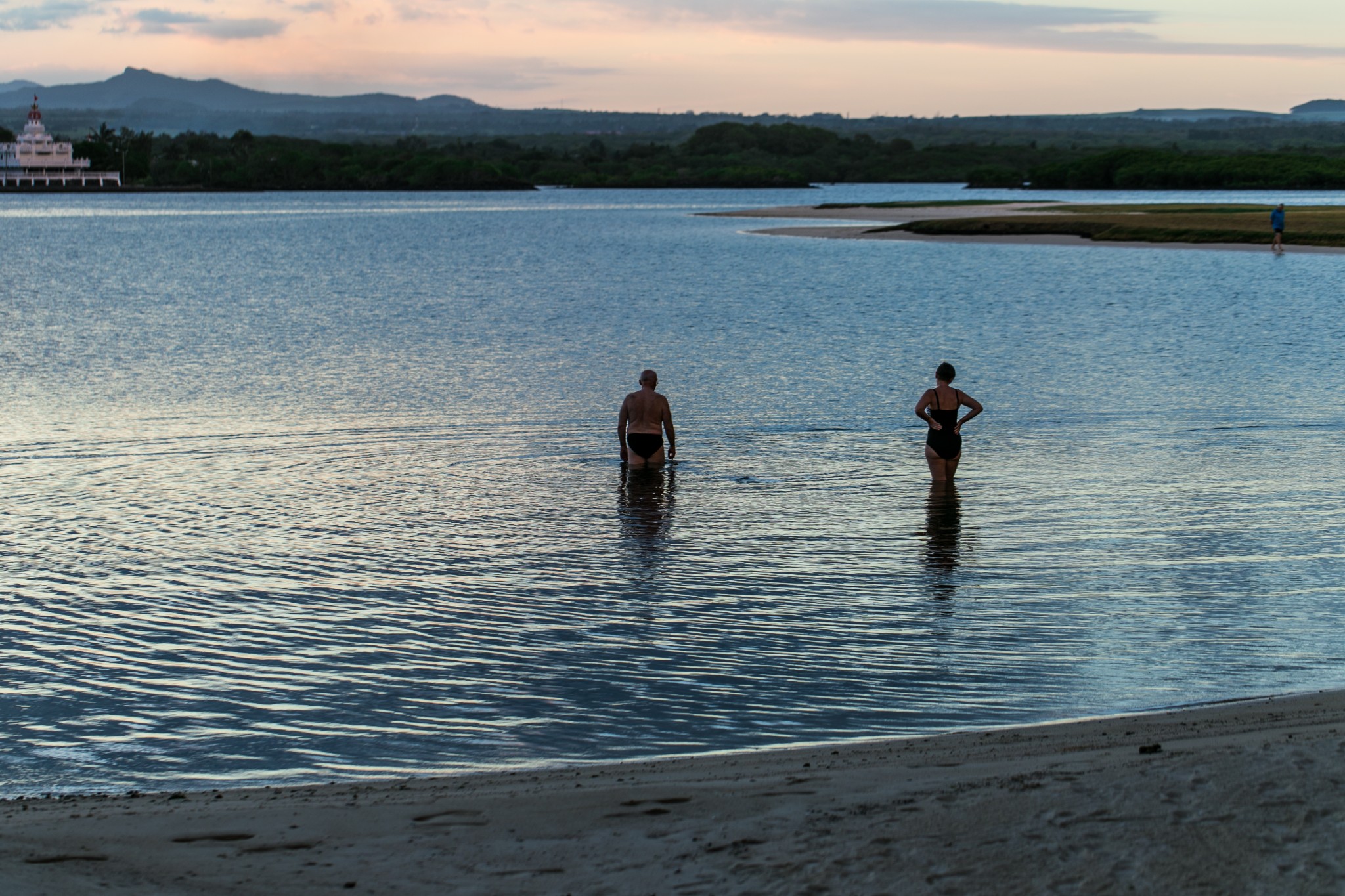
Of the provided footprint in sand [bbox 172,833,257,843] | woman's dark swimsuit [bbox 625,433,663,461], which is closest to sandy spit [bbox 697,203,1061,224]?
woman's dark swimsuit [bbox 625,433,663,461]

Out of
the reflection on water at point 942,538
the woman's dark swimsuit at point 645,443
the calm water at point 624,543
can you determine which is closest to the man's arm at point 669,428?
the woman's dark swimsuit at point 645,443

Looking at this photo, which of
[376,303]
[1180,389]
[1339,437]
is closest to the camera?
[1339,437]

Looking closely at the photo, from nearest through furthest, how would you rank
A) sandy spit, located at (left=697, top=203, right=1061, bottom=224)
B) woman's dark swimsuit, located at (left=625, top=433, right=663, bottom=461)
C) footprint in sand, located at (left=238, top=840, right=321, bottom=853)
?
footprint in sand, located at (left=238, top=840, right=321, bottom=853) → woman's dark swimsuit, located at (left=625, top=433, right=663, bottom=461) → sandy spit, located at (left=697, top=203, right=1061, bottom=224)

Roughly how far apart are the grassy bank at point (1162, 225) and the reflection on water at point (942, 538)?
2083 inches

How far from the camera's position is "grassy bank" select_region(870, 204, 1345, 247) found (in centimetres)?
6581

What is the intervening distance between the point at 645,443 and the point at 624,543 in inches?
156

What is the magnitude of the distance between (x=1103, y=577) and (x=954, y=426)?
4.60 m

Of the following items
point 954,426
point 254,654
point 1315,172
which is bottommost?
point 254,654

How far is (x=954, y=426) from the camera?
53.6 ft

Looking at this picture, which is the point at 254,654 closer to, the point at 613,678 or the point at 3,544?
the point at 613,678

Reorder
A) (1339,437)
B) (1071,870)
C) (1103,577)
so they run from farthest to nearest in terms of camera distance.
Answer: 1. (1339,437)
2. (1103,577)
3. (1071,870)

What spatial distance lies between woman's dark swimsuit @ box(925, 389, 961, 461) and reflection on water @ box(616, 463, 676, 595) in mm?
3214

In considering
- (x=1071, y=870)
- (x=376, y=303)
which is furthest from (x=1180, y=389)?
(x=376, y=303)

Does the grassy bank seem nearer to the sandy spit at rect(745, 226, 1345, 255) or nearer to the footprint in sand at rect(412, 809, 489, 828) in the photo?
the sandy spit at rect(745, 226, 1345, 255)
